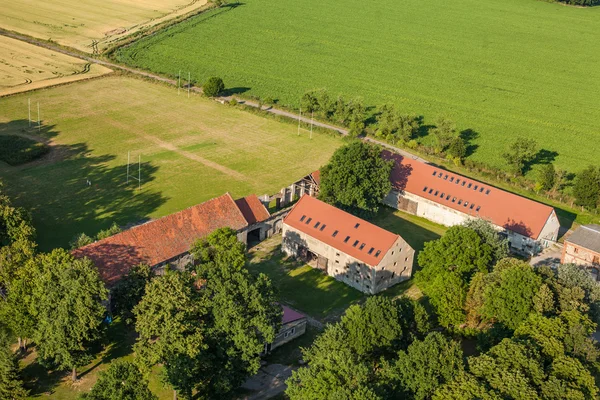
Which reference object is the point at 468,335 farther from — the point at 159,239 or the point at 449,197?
the point at 159,239

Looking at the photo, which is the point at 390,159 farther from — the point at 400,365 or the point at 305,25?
the point at 305,25

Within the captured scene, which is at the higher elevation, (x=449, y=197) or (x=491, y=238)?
(x=491, y=238)

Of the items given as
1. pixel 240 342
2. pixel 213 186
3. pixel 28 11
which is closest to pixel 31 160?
pixel 213 186

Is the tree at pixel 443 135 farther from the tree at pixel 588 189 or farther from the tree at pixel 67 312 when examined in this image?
the tree at pixel 67 312

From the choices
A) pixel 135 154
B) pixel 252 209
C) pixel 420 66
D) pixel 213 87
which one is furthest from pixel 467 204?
pixel 420 66

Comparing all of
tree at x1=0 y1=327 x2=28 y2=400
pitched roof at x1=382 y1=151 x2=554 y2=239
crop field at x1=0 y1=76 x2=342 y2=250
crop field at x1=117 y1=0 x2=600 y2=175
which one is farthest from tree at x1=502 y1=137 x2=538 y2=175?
tree at x1=0 y1=327 x2=28 y2=400

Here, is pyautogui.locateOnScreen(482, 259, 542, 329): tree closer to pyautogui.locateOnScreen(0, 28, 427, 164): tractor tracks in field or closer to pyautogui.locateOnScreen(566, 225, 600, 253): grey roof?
pyautogui.locateOnScreen(566, 225, 600, 253): grey roof
